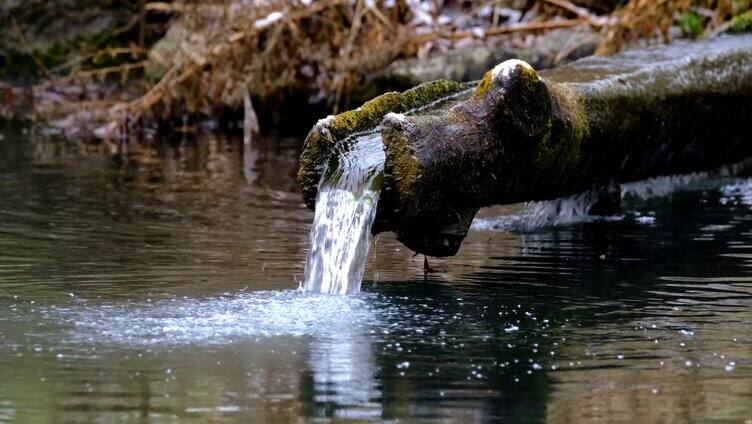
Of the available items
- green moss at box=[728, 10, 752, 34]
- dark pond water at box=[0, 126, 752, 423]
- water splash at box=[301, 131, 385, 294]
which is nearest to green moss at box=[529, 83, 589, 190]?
dark pond water at box=[0, 126, 752, 423]

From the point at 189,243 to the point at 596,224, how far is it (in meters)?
2.76

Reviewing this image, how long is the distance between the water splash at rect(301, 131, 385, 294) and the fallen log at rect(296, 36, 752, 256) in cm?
12

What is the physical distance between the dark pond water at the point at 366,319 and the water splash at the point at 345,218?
181 mm

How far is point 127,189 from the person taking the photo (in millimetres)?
10969

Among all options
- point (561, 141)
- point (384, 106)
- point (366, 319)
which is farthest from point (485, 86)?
point (366, 319)

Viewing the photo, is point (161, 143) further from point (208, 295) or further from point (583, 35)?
point (208, 295)

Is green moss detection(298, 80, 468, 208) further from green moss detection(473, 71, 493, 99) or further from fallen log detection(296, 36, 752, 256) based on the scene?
green moss detection(473, 71, 493, 99)

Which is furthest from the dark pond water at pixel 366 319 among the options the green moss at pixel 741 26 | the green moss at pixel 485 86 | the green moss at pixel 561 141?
the green moss at pixel 741 26

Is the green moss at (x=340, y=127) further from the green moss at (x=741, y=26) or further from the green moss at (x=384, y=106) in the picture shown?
the green moss at (x=741, y=26)

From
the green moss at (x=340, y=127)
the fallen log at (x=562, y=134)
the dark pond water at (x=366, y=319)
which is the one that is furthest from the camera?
the green moss at (x=340, y=127)

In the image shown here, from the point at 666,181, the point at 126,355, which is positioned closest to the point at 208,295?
the point at 126,355

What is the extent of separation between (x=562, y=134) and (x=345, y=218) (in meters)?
1.49

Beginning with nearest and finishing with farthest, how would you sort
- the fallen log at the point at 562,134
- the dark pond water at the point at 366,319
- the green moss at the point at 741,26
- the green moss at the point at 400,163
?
the dark pond water at the point at 366,319, the green moss at the point at 400,163, the fallen log at the point at 562,134, the green moss at the point at 741,26

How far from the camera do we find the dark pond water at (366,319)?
477 cm
